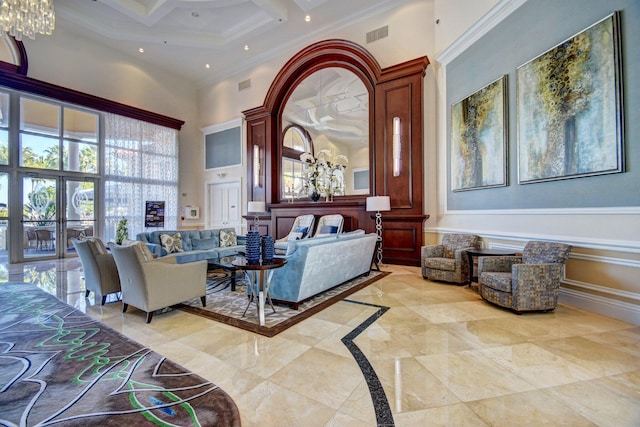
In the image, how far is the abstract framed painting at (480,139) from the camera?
4.38 meters

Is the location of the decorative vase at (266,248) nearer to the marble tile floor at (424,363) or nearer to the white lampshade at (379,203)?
the marble tile floor at (424,363)

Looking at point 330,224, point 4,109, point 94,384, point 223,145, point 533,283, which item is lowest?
point 94,384

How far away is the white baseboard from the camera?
2854 mm

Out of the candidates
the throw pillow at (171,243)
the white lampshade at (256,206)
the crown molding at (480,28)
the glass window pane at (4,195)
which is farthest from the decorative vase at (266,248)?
the glass window pane at (4,195)

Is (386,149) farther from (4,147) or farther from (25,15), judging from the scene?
(4,147)

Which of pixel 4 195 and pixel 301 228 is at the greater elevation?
pixel 4 195

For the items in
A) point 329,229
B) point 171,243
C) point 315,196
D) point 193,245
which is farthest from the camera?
point 315,196

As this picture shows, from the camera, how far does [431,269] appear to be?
468 cm

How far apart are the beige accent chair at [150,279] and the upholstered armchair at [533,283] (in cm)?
361

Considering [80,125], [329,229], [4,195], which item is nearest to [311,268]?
[329,229]

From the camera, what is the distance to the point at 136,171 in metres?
8.66

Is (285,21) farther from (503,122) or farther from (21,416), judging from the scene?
(21,416)

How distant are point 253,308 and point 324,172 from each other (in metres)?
4.56

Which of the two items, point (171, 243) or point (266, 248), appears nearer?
point (266, 248)
